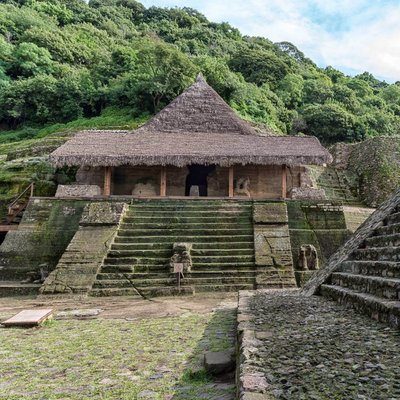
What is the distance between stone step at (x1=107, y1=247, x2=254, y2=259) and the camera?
919cm

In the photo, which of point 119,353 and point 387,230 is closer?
point 119,353

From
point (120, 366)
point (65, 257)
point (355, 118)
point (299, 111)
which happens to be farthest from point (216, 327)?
point (299, 111)

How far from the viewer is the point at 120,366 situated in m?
3.50

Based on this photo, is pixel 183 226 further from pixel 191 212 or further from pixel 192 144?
pixel 192 144

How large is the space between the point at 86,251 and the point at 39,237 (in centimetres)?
215

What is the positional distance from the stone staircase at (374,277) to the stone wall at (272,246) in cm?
249

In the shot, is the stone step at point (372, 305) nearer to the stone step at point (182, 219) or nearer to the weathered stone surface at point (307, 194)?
the stone step at point (182, 219)

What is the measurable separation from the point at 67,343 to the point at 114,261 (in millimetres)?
4619

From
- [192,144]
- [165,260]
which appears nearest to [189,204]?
Answer: [165,260]

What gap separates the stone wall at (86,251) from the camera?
26.4 ft

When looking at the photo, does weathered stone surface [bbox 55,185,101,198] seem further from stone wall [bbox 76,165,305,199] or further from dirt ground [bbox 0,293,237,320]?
dirt ground [bbox 0,293,237,320]

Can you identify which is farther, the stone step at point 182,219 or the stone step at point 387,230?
the stone step at point 182,219

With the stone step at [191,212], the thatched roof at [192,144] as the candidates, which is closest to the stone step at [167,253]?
the stone step at [191,212]

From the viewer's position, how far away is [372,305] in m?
3.71
